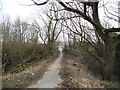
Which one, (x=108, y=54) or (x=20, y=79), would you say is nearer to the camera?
(x=20, y=79)

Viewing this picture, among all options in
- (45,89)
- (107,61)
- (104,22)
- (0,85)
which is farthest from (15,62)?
(104,22)

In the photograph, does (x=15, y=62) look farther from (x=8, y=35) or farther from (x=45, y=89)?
(x=45, y=89)

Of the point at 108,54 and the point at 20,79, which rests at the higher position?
the point at 108,54

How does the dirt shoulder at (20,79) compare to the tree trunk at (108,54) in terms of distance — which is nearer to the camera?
the dirt shoulder at (20,79)

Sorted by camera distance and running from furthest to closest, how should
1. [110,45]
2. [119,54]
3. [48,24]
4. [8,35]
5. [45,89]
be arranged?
[48,24]
[119,54]
[8,35]
[110,45]
[45,89]

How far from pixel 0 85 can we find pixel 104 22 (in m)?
12.0

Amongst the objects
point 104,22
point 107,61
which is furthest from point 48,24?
point 107,61

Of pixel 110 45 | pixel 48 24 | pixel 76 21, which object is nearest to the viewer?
pixel 110 45

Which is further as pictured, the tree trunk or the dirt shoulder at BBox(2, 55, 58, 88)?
the tree trunk

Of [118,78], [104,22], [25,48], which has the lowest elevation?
[118,78]

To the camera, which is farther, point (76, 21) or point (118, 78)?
point (76, 21)

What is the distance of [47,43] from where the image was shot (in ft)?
55.6

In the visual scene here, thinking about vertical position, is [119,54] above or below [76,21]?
below

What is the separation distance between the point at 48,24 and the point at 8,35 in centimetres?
1195
